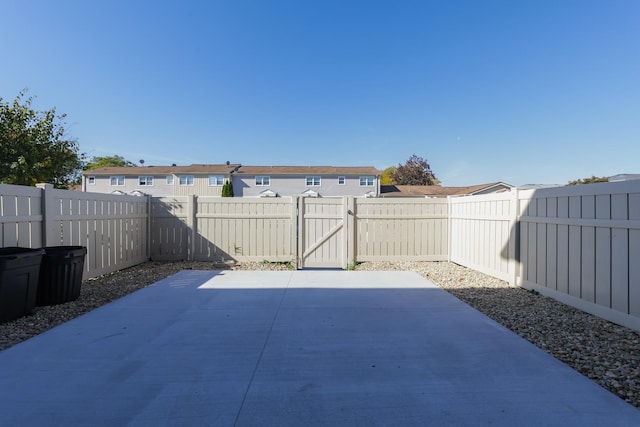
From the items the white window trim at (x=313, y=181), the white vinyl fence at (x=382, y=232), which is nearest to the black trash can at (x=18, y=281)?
the white vinyl fence at (x=382, y=232)

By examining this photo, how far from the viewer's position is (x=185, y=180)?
30922 millimetres

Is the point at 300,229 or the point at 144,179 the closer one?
the point at 300,229

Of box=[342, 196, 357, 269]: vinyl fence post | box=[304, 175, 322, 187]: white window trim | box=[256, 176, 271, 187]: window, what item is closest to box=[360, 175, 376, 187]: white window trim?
box=[304, 175, 322, 187]: white window trim

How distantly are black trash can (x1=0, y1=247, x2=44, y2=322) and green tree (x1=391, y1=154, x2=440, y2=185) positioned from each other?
4688 centimetres

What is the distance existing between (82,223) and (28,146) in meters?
11.6

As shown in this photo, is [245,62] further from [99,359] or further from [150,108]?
[99,359]

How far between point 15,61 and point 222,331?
1377cm

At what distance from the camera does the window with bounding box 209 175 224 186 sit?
3050cm

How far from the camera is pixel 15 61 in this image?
37.6ft

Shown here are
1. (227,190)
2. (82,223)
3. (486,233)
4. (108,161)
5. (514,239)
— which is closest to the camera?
(514,239)

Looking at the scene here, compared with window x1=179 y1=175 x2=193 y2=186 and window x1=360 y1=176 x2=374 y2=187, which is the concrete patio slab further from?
window x1=179 y1=175 x2=193 y2=186

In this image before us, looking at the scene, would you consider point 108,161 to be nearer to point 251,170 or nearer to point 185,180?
point 185,180

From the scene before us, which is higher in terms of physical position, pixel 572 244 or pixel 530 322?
pixel 572 244

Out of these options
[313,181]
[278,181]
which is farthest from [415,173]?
[278,181]
